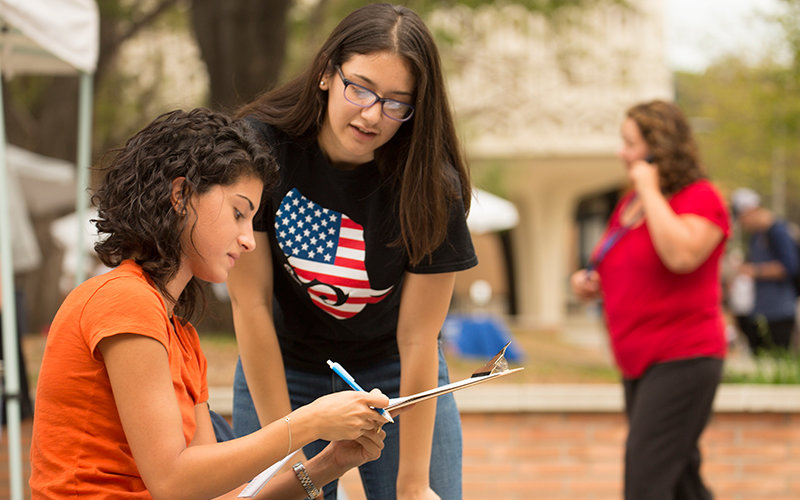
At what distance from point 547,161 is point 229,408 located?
17.6 meters

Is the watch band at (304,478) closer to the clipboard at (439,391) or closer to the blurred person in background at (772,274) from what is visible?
the clipboard at (439,391)

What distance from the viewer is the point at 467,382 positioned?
1.89m

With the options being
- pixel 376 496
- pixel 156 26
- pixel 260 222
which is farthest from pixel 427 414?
pixel 156 26

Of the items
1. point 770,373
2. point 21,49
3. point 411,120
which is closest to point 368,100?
point 411,120

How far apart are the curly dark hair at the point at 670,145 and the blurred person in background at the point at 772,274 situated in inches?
196

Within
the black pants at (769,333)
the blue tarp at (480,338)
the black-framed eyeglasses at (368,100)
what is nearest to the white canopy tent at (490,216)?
the blue tarp at (480,338)

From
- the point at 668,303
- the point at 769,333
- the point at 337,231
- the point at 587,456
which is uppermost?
the point at 337,231

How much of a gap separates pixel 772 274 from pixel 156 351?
777 cm

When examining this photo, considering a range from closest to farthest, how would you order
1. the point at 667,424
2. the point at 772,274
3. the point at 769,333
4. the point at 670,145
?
the point at 667,424 → the point at 670,145 → the point at 772,274 → the point at 769,333

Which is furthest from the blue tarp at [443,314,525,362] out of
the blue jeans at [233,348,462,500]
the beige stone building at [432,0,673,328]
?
the blue jeans at [233,348,462,500]

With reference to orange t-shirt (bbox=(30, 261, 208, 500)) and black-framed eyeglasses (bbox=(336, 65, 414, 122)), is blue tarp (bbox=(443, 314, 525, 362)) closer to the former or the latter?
black-framed eyeglasses (bbox=(336, 65, 414, 122))

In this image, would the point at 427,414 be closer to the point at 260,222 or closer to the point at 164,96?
the point at 260,222

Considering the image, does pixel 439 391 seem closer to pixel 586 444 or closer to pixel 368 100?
pixel 368 100

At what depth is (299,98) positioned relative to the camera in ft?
8.19
